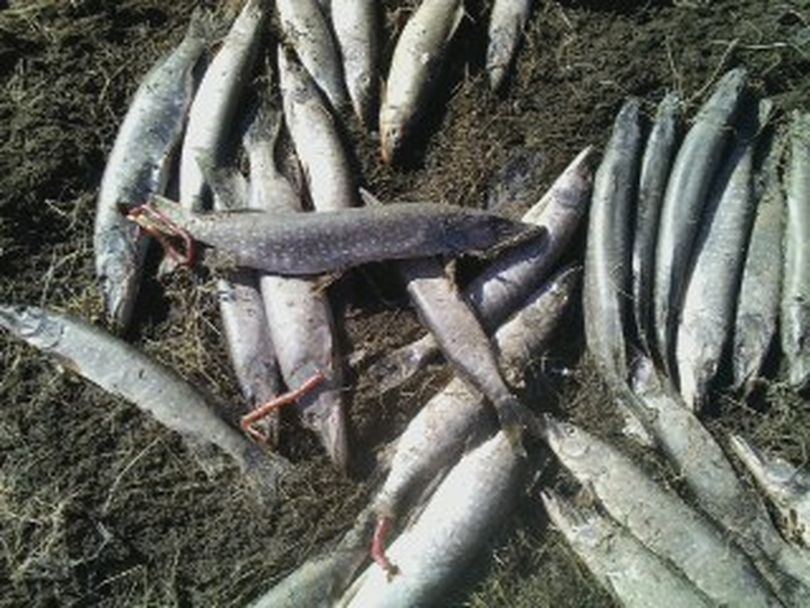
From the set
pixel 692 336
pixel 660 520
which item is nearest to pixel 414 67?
pixel 692 336

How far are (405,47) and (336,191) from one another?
3.81ft

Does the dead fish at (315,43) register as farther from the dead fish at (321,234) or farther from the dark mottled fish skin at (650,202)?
the dark mottled fish skin at (650,202)

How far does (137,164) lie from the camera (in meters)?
5.74

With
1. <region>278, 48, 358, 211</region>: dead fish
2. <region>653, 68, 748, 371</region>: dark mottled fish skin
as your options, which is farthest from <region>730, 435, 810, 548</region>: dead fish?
<region>278, 48, 358, 211</region>: dead fish

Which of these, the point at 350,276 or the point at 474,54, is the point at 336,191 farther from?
the point at 474,54

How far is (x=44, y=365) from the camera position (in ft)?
17.4

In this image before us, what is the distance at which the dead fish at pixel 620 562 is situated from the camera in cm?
461

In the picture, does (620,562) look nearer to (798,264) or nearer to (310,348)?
(310,348)

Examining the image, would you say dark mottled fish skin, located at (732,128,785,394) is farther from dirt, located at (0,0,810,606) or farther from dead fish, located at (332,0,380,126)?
dead fish, located at (332,0,380,126)

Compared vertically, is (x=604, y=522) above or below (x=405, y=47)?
below

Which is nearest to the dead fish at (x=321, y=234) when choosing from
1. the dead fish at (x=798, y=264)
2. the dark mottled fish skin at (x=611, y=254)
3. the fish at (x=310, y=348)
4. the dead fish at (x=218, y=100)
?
the fish at (x=310, y=348)

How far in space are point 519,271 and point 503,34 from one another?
172 centimetres

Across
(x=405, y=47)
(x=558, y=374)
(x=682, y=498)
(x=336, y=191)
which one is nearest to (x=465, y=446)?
(x=558, y=374)

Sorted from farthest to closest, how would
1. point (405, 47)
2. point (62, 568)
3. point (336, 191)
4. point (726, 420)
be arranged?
point (405, 47), point (336, 191), point (726, 420), point (62, 568)
